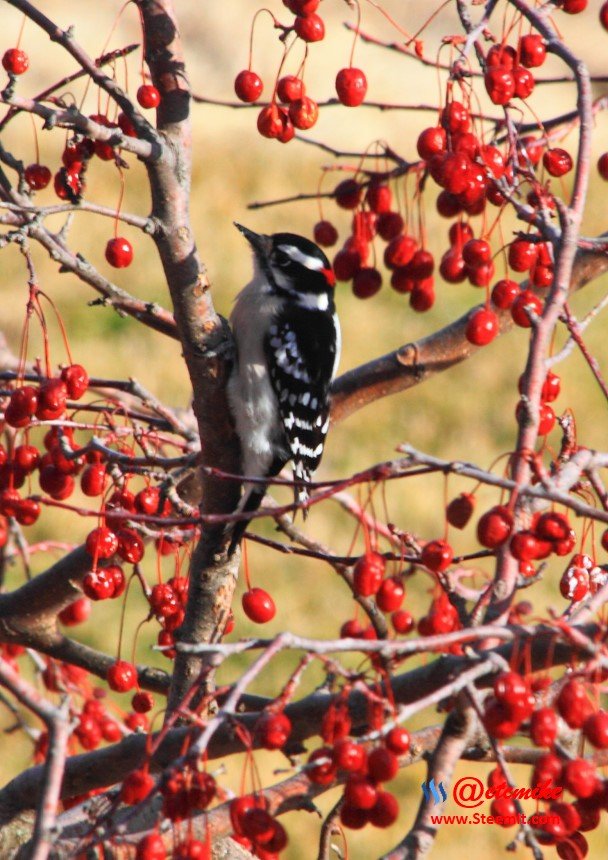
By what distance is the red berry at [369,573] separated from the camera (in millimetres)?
2021

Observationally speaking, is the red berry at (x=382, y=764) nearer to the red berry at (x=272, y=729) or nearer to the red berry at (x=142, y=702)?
the red berry at (x=272, y=729)

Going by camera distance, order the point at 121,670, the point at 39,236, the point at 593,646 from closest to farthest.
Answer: the point at 593,646
the point at 39,236
the point at 121,670

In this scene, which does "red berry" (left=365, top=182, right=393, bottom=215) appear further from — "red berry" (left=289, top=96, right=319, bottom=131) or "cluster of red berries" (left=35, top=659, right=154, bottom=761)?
"cluster of red berries" (left=35, top=659, right=154, bottom=761)

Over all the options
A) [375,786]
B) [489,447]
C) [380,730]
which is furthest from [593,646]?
[489,447]

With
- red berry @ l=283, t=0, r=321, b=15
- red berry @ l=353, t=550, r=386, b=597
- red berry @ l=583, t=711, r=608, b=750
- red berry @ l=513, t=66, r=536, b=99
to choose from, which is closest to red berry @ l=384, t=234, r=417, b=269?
red berry @ l=513, t=66, r=536, b=99

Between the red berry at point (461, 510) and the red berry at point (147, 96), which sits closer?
the red berry at point (461, 510)

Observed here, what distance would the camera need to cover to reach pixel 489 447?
712 cm

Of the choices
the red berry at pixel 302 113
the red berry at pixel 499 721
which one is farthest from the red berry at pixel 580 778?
the red berry at pixel 302 113

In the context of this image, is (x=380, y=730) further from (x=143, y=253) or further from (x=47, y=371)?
(x=143, y=253)

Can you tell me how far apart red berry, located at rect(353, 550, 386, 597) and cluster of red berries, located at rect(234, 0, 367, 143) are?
1.27 meters

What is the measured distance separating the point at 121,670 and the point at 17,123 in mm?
8219

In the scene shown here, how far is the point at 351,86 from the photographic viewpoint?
3000 millimetres

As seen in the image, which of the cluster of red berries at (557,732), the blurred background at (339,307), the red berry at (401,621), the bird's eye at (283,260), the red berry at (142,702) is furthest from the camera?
the blurred background at (339,307)

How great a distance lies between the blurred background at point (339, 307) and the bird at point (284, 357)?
43 cm
